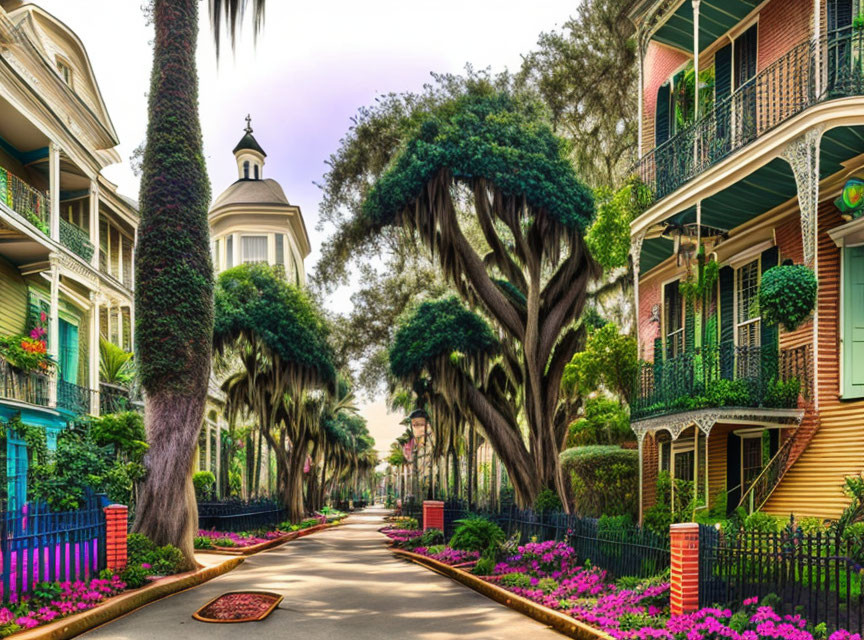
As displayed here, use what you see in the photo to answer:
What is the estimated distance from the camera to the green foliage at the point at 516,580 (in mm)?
14887

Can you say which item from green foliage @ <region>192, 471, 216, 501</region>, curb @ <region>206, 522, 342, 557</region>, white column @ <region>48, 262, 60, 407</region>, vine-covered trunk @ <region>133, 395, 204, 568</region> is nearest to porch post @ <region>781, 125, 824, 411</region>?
vine-covered trunk @ <region>133, 395, 204, 568</region>

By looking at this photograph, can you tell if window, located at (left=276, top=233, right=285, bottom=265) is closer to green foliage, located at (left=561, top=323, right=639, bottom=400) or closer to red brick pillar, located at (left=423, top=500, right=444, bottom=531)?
red brick pillar, located at (left=423, top=500, right=444, bottom=531)

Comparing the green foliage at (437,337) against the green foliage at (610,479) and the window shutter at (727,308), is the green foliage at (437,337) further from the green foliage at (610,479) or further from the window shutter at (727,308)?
the window shutter at (727,308)

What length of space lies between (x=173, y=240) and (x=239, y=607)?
876 cm

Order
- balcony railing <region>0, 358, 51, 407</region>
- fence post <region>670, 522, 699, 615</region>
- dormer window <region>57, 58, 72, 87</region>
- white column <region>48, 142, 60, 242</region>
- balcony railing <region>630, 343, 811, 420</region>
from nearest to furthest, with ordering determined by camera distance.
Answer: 1. fence post <region>670, 522, 699, 615</region>
2. balcony railing <region>630, 343, 811, 420</region>
3. balcony railing <region>0, 358, 51, 407</region>
4. white column <region>48, 142, 60, 242</region>
5. dormer window <region>57, 58, 72, 87</region>

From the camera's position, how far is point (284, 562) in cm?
2186

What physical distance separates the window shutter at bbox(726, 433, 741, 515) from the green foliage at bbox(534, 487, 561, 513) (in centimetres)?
687

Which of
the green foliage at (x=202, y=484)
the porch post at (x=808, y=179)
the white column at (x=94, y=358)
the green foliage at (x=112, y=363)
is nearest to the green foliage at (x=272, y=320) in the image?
the green foliage at (x=112, y=363)

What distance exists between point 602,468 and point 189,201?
11331 mm

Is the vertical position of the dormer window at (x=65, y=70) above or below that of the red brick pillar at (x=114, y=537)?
above

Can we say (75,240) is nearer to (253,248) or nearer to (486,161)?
(486,161)

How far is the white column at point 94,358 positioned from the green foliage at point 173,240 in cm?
872

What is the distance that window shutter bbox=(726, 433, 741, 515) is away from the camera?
1616cm

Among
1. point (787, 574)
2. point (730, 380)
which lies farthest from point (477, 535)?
point (787, 574)
